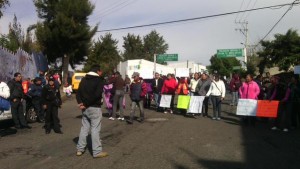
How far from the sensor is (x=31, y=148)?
9.80 metres

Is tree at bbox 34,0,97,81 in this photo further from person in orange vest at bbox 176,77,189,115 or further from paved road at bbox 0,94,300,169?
paved road at bbox 0,94,300,169

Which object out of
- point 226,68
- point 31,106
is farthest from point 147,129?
point 226,68

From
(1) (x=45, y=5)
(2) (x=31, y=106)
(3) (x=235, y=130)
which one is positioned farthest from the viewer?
(1) (x=45, y=5)

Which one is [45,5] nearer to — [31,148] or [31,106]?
[31,106]

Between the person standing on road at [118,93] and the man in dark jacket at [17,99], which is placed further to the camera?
the person standing on road at [118,93]

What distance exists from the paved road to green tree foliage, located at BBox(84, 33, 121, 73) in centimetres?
4212

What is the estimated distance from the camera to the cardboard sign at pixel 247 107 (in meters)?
14.1

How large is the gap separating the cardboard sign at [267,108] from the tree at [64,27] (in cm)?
2776

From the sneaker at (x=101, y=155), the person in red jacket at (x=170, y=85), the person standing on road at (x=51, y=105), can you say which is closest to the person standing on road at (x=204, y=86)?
the person in red jacket at (x=170, y=85)

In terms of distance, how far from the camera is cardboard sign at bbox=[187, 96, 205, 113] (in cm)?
1704

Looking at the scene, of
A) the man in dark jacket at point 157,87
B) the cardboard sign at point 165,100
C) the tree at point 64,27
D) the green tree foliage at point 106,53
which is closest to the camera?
the cardboard sign at point 165,100

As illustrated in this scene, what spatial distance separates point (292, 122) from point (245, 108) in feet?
5.10

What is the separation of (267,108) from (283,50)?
26816 mm

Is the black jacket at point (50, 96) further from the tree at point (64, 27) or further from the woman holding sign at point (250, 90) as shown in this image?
the tree at point (64, 27)
